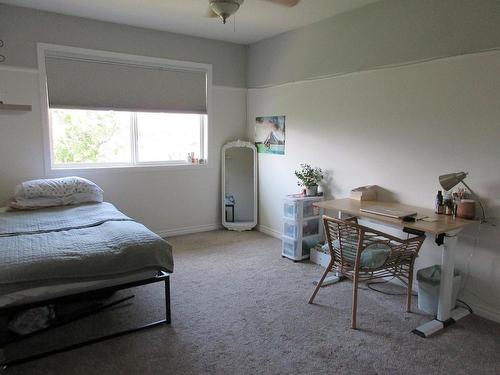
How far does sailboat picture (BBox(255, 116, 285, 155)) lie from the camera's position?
458cm

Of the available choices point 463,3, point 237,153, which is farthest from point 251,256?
point 463,3

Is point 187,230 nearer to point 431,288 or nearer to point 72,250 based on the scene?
point 72,250

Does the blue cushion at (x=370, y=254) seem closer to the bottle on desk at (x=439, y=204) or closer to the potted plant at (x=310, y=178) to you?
the bottle on desk at (x=439, y=204)

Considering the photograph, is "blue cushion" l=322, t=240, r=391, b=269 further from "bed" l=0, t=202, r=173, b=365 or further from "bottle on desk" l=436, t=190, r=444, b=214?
"bed" l=0, t=202, r=173, b=365

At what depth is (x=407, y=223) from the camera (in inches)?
102

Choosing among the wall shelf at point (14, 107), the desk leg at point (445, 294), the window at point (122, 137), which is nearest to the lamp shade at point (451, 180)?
the desk leg at point (445, 294)

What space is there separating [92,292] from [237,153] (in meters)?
3.05

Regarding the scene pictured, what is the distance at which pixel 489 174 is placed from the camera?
2.69 meters

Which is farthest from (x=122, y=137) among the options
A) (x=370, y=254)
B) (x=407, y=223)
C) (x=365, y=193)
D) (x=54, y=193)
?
(x=407, y=223)

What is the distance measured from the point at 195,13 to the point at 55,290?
2.85 m

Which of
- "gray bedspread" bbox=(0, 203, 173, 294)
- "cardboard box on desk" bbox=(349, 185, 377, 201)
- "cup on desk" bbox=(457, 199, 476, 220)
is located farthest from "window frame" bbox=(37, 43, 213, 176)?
"cup on desk" bbox=(457, 199, 476, 220)

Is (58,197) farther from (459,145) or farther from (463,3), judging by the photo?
(463,3)

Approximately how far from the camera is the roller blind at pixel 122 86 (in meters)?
3.84

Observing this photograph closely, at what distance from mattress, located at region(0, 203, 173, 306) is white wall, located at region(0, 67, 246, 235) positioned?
102 cm
